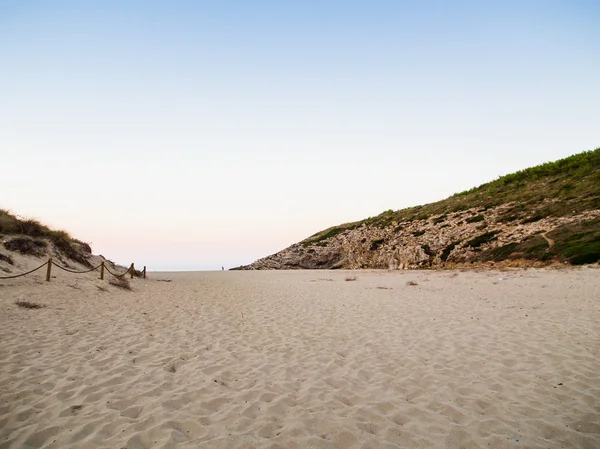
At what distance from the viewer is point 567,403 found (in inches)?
202

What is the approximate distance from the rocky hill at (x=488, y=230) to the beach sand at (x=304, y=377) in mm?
13325

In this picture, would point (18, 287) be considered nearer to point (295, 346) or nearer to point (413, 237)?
point (295, 346)

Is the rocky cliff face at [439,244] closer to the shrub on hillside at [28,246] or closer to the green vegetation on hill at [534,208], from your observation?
the green vegetation on hill at [534,208]

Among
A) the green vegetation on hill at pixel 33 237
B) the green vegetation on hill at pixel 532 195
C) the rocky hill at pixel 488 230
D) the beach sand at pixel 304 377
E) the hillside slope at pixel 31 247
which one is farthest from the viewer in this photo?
the green vegetation on hill at pixel 532 195

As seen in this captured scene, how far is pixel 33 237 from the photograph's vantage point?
2239 cm

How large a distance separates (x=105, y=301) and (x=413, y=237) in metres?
31.9

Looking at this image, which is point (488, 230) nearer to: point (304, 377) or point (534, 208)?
point (534, 208)

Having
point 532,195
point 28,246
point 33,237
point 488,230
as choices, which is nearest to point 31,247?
point 28,246

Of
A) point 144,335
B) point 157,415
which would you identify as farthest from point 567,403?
point 144,335

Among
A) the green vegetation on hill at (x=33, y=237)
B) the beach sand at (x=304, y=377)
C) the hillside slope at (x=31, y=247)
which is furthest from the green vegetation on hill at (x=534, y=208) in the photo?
the green vegetation on hill at (x=33, y=237)

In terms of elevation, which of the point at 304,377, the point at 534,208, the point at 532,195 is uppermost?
the point at 532,195

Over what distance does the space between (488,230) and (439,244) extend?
14.9 feet

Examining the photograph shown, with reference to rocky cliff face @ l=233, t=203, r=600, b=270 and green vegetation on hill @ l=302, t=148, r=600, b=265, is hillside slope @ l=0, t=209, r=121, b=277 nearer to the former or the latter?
rocky cliff face @ l=233, t=203, r=600, b=270

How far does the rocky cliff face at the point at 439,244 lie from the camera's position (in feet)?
81.6
